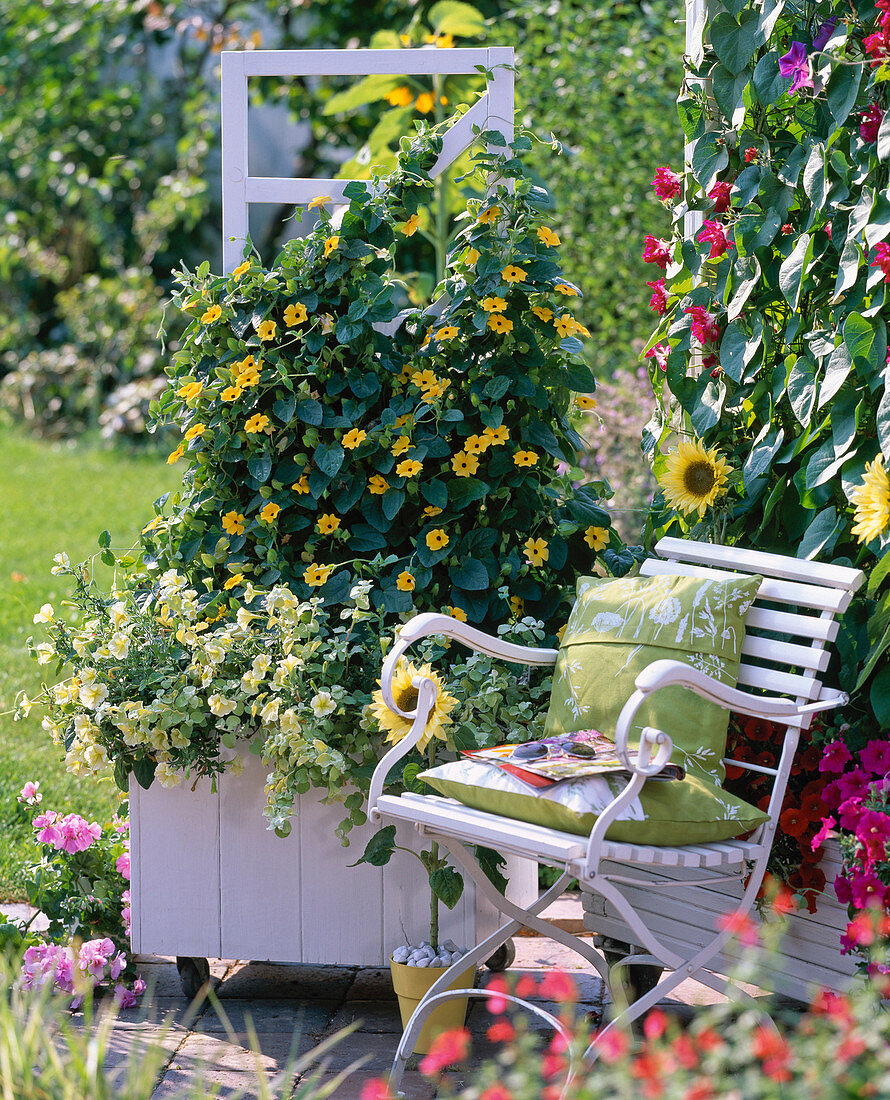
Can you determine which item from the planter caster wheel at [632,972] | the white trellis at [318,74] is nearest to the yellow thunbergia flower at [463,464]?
the white trellis at [318,74]

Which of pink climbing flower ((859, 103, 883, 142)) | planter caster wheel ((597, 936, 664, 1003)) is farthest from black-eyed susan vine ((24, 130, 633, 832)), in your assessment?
pink climbing flower ((859, 103, 883, 142))

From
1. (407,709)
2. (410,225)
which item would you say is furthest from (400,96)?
(407,709)

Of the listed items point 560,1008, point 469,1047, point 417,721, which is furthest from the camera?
point 560,1008

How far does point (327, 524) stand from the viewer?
8.00 ft

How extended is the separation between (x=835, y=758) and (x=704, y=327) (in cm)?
85

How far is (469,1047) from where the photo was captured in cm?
213

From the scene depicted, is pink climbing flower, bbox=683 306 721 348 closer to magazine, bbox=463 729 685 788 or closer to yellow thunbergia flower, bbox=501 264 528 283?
yellow thunbergia flower, bbox=501 264 528 283

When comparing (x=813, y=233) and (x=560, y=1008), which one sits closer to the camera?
(x=813, y=233)

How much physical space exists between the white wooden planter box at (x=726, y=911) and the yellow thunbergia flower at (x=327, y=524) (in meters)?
0.85

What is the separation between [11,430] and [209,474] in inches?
197

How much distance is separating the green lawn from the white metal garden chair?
45.9 inches

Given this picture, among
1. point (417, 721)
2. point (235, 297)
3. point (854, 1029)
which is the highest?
point (235, 297)

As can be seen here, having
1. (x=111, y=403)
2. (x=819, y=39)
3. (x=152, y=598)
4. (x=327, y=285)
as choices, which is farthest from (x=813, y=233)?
(x=111, y=403)

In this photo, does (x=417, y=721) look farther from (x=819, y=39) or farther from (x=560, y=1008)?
(x=819, y=39)
